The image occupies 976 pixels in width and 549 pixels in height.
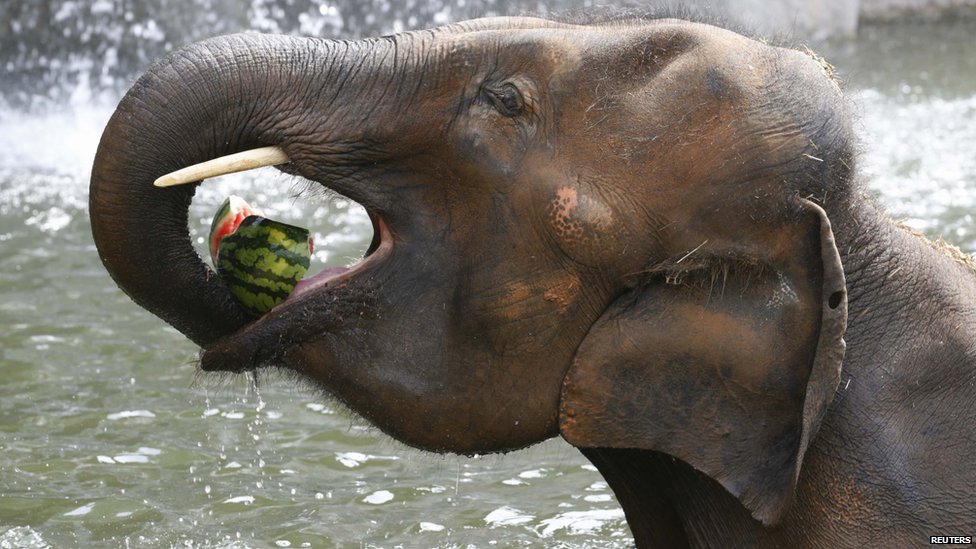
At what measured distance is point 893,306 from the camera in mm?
3096

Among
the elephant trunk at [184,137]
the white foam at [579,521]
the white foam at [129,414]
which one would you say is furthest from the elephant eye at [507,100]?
the white foam at [129,414]

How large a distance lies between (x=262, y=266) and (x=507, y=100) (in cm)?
58

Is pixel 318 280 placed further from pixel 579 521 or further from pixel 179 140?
pixel 579 521

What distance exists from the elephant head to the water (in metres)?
0.21

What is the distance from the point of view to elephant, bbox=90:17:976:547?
2.84 m

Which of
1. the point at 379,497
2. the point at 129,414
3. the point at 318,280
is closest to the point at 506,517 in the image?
the point at 379,497

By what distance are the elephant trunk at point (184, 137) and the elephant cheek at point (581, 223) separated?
0.48 m

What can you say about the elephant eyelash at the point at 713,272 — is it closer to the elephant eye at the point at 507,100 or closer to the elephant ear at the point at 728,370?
the elephant ear at the point at 728,370

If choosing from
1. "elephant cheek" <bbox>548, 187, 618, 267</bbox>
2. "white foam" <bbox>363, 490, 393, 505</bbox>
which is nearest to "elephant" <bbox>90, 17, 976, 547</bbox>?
"elephant cheek" <bbox>548, 187, 618, 267</bbox>

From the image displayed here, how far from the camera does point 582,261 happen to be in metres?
2.91

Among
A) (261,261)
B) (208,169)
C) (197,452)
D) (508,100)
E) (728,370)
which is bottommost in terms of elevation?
(197,452)

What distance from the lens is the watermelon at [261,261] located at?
2957 mm

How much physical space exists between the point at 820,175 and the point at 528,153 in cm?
56

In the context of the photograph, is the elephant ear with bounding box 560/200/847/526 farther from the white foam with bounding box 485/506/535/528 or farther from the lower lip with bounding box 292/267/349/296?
the white foam with bounding box 485/506/535/528
